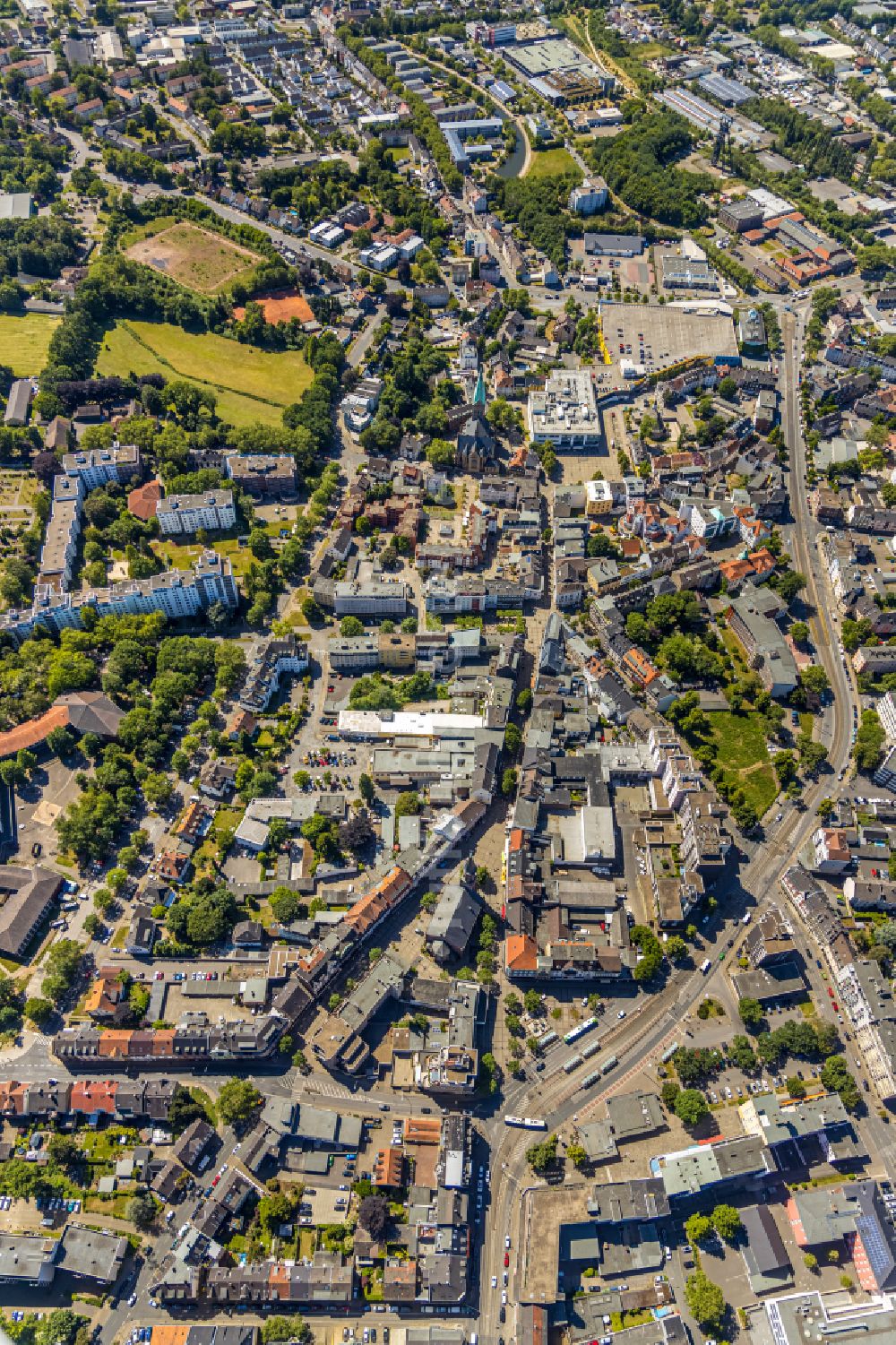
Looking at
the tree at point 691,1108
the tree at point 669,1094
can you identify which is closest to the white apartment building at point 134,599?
the tree at point 669,1094

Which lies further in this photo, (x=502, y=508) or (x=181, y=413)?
(x=181, y=413)

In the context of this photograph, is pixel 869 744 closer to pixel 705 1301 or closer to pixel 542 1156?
pixel 542 1156

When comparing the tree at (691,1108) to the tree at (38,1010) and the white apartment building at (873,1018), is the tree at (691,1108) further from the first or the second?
the tree at (38,1010)

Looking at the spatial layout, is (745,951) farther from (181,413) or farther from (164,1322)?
(181,413)

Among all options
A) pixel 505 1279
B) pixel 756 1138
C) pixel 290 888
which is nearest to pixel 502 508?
pixel 290 888

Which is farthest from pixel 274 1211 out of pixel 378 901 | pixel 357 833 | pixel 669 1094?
pixel 669 1094

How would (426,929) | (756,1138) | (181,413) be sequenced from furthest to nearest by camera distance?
1. (181,413)
2. (426,929)
3. (756,1138)
